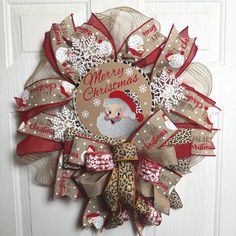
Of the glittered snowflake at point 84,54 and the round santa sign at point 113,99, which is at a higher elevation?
the glittered snowflake at point 84,54

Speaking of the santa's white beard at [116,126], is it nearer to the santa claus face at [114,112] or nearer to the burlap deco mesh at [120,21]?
the santa claus face at [114,112]

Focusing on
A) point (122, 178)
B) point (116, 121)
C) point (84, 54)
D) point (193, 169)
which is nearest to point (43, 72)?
point (84, 54)

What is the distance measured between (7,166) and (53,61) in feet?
1.04

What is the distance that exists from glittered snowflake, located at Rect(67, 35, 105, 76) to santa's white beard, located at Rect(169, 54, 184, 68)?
0.17 meters

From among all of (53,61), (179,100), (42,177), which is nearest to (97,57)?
(53,61)

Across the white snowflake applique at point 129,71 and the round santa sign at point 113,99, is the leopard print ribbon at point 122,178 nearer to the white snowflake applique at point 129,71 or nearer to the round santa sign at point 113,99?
the round santa sign at point 113,99

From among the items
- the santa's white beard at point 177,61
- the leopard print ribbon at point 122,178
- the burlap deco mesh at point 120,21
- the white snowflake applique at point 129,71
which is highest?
the burlap deco mesh at point 120,21

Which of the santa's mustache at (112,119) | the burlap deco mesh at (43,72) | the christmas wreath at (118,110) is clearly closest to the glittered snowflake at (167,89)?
the christmas wreath at (118,110)

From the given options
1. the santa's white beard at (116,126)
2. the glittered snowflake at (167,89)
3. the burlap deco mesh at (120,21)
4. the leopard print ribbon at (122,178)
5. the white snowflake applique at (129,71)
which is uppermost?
the burlap deco mesh at (120,21)

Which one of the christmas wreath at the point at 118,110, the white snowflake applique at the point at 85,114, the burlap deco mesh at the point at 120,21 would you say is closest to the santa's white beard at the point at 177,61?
the christmas wreath at the point at 118,110

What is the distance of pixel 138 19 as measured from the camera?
80cm

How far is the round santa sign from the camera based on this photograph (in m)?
0.78

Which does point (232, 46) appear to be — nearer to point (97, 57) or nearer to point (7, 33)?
point (97, 57)

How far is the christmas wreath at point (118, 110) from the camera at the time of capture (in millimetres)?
767
